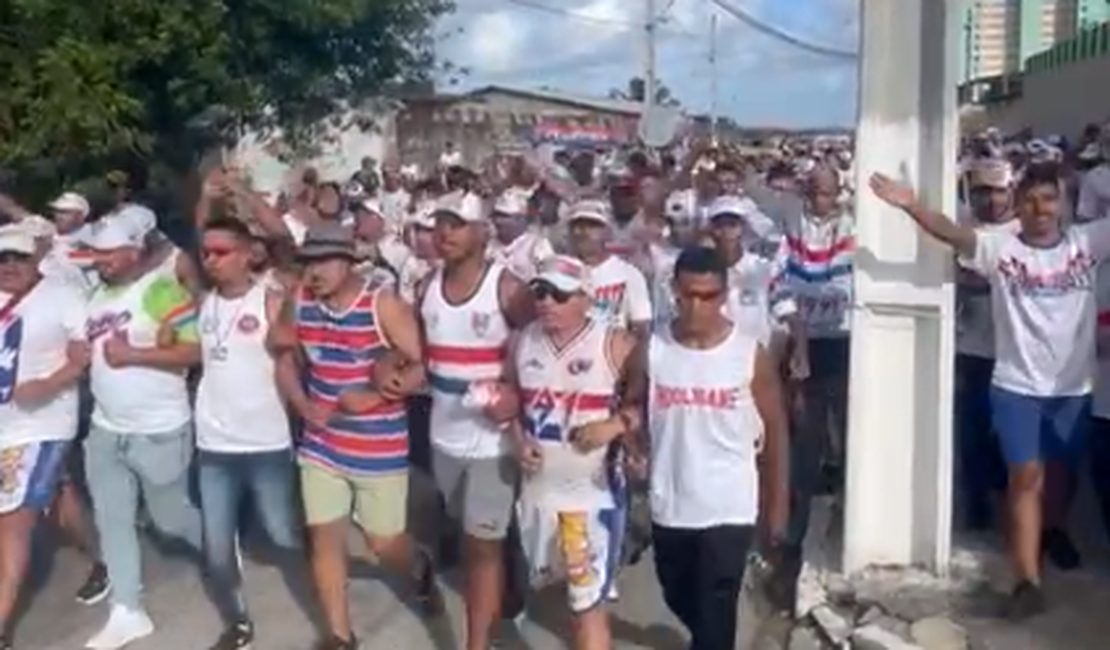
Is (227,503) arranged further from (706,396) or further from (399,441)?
(706,396)

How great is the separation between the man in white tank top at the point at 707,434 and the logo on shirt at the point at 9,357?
9.38 ft

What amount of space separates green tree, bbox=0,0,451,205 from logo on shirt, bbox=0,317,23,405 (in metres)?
5.09

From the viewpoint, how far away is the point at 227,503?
7.58 m

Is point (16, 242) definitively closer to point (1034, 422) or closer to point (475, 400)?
point (475, 400)

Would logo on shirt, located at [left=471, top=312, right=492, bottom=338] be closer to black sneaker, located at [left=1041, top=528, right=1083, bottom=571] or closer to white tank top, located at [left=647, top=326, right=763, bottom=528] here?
white tank top, located at [left=647, top=326, right=763, bottom=528]

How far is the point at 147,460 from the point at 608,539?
2.28 m

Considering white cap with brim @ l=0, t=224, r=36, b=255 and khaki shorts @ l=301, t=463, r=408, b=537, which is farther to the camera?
white cap with brim @ l=0, t=224, r=36, b=255

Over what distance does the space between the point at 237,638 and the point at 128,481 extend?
807mm

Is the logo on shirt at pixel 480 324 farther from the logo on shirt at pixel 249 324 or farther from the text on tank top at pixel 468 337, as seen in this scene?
the logo on shirt at pixel 249 324

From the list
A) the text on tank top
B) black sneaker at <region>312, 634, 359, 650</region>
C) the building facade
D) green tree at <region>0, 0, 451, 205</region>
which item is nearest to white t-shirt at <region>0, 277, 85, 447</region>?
black sneaker at <region>312, 634, 359, 650</region>

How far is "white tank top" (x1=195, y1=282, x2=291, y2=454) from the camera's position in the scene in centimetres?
743

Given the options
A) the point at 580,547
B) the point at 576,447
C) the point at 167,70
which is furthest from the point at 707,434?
the point at 167,70

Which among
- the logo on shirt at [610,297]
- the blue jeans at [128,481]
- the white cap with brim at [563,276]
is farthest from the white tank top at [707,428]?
the blue jeans at [128,481]

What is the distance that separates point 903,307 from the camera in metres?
7.78
